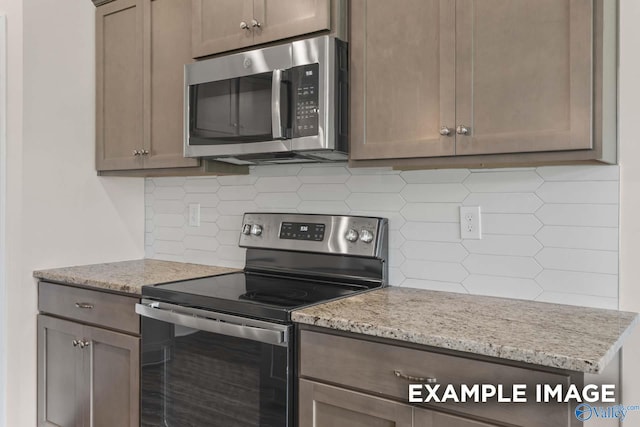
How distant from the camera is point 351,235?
202 centimetres

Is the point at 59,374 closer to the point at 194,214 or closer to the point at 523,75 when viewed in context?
the point at 194,214

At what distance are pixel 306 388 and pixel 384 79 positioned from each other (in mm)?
1028

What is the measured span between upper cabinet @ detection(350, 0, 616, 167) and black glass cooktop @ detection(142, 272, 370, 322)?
51cm

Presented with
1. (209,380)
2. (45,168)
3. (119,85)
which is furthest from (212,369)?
(119,85)

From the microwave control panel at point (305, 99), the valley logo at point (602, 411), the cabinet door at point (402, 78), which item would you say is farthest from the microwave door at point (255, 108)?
the valley logo at point (602, 411)

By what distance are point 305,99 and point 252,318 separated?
78cm

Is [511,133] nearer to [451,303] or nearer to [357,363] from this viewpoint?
[451,303]

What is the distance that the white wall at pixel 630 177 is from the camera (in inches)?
59.7

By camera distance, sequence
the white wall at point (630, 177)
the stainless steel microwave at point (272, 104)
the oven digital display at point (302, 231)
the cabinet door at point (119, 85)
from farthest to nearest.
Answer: the cabinet door at point (119, 85)
the oven digital display at point (302, 231)
the stainless steel microwave at point (272, 104)
the white wall at point (630, 177)

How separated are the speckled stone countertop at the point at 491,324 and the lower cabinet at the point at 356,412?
18cm

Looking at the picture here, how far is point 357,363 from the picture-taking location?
1.39 metres

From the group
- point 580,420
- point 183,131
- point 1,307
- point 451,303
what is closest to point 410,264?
point 451,303

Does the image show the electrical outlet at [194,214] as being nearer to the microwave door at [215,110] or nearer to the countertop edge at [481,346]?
the microwave door at [215,110]

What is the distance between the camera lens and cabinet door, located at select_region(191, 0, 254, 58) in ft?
6.49
